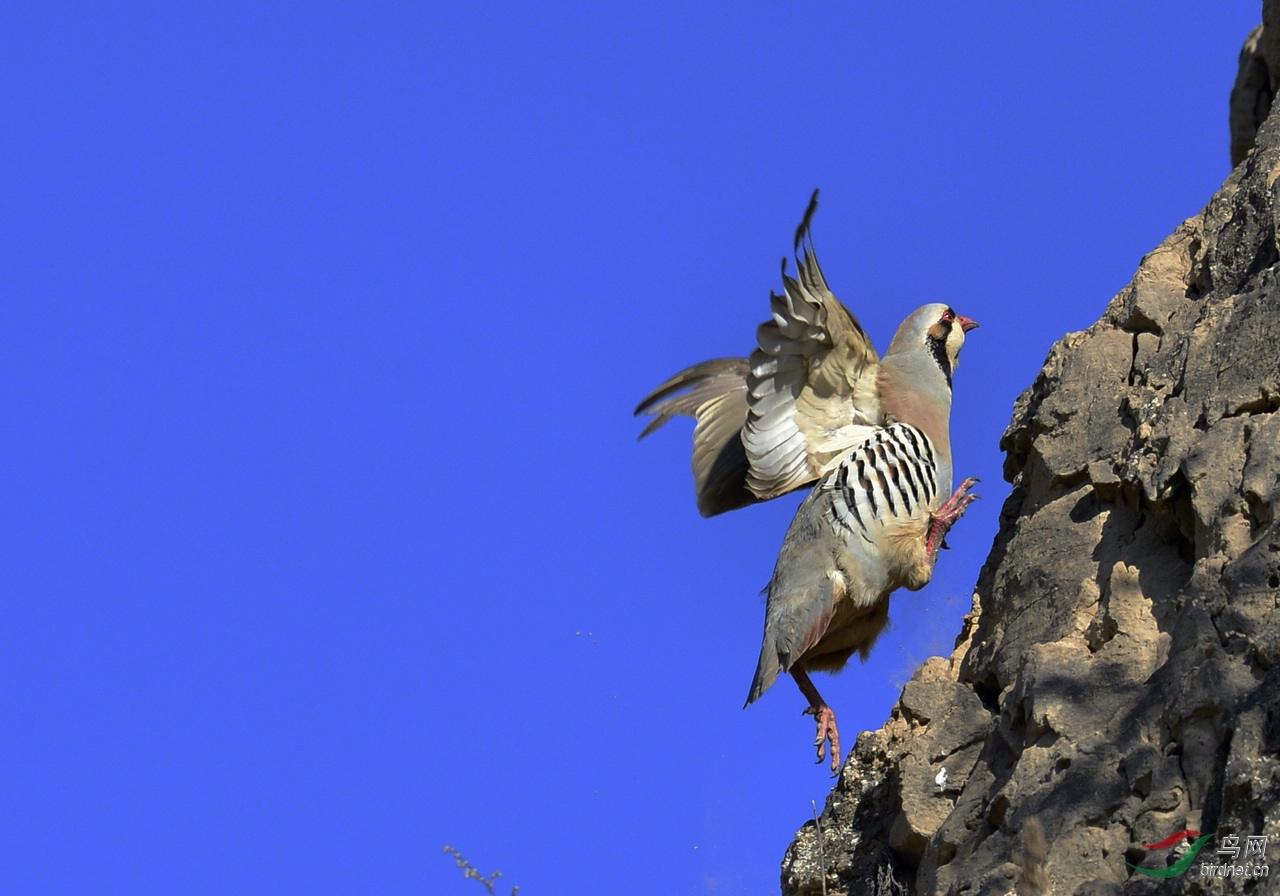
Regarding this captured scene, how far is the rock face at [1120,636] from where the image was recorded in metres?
3.74

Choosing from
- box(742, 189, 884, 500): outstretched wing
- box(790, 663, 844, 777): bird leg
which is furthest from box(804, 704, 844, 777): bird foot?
box(742, 189, 884, 500): outstretched wing

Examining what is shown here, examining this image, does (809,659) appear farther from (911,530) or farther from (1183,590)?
(1183,590)

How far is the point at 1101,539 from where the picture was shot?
4867 mm

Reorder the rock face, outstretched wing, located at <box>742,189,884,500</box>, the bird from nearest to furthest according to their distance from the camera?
the rock face < the bird < outstretched wing, located at <box>742,189,884,500</box>

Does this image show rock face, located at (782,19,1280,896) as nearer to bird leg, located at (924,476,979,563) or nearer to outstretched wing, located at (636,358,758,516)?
bird leg, located at (924,476,979,563)

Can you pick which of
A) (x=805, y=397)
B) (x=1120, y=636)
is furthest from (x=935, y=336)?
(x=1120, y=636)

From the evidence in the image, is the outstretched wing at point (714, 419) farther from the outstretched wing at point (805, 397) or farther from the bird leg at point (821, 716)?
the bird leg at point (821, 716)

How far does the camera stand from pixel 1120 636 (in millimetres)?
4363

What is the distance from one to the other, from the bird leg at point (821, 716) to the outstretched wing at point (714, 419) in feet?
4.14

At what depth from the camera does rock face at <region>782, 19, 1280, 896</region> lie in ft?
12.3

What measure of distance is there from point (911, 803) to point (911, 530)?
2308 millimetres

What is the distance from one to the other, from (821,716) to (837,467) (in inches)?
51.0

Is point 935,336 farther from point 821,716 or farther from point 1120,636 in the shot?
point 1120,636

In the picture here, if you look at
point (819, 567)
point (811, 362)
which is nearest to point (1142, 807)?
point (819, 567)
